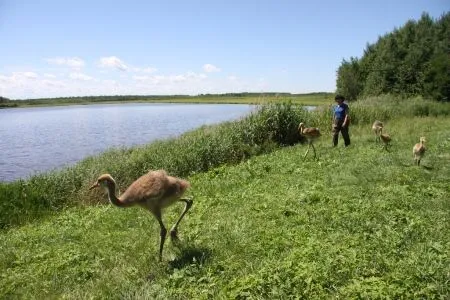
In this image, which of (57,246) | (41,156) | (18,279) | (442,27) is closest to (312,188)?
(57,246)

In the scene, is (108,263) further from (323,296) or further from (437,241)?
(437,241)

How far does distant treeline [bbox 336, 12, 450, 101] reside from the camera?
45.8 metres

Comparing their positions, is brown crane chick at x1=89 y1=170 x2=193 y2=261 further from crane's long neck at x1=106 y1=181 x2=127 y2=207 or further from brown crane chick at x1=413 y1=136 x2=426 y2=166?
brown crane chick at x1=413 y1=136 x2=426 y2=166

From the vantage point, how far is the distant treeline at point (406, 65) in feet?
150

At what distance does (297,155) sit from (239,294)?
1164cm

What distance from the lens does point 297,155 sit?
1686cm

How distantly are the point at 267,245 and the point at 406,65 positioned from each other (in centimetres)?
5103

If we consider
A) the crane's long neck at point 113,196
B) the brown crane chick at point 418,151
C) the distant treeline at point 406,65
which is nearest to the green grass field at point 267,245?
the brown crane chick at point 418,151

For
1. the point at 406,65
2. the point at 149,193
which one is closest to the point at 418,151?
the point at 149,193

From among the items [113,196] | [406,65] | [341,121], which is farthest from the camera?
[406,65]

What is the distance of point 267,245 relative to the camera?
24.0 feet

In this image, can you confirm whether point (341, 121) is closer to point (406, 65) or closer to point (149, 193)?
point (149, 193)

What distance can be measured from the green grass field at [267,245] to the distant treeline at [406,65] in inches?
1503

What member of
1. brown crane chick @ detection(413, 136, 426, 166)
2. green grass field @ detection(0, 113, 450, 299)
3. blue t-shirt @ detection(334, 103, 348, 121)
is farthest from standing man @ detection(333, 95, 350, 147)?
green grass field @ detection(0, 113, 450, 299)
